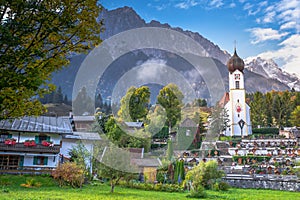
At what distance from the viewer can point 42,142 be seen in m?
22.1

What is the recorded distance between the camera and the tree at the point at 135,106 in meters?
46.7

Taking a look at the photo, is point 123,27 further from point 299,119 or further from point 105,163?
point 105,163

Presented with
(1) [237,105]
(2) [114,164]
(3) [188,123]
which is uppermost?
(1) [237,105]

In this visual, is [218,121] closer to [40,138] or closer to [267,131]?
[267,131]

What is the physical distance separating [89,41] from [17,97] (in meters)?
2.06

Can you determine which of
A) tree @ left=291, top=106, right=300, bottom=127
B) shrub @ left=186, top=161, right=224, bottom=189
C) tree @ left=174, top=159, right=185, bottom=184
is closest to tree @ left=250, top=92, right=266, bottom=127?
tree @ left=291, top=106, right=300, bottom=127

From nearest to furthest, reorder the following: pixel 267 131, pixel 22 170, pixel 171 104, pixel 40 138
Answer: pixel 22 170 → pixel 40 138 → pixel 171 104 → pixel 267 131

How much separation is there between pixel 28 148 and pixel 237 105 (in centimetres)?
4299

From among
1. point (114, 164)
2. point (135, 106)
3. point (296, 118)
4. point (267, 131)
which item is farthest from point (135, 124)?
point (296, 118)

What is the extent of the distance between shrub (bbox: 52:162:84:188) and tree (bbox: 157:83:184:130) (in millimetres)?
28392

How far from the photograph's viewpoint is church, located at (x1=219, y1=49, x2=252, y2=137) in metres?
53.0

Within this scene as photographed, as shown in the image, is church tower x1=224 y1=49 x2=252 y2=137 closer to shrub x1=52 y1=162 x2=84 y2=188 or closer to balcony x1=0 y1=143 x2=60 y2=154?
balcony x1=0 y1=143 x2=60 y2=154

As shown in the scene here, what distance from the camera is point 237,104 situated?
5562 centimetres

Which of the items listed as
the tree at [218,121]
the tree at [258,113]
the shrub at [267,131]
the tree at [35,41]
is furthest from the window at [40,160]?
the tree at [258,113]
